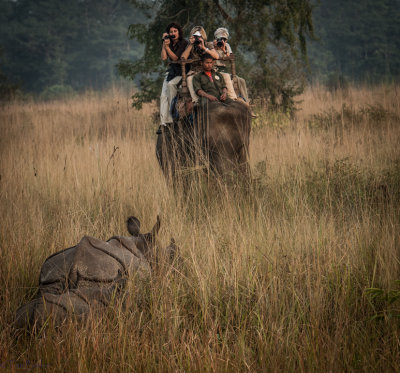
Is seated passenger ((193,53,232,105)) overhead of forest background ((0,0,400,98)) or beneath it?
beneath

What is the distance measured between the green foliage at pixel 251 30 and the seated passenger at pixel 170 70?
144 inches

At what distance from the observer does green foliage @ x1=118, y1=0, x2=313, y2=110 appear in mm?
10557

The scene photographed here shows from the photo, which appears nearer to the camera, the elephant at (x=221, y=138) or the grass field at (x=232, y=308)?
the grass field at (x=232, y=308)

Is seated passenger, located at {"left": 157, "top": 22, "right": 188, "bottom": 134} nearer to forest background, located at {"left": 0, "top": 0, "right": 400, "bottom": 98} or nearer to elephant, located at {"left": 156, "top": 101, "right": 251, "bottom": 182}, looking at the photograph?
elephant, located at {"left": 156, "top": 101, "right": 251, "bottom": 182}

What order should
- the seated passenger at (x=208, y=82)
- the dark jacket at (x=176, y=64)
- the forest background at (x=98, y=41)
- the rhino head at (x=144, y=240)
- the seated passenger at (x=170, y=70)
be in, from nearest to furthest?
the rhino head at (x=144, y=240) → the seated passenger at (x=208, y=82) → the seated passenger at (x=170, y=70) → the dark jacket at (x=176, y=64) → the forest background at (x=98, y=41)

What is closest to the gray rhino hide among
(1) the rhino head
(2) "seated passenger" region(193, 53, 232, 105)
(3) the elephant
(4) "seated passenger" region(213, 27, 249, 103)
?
(1) the rhino head

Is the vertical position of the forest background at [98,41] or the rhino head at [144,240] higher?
the forest background at [98,41]

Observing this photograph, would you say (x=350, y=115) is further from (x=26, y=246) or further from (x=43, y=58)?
(x=43, y=58)

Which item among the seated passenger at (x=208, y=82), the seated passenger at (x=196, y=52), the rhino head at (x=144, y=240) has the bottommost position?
the rhino head at (x=144, y=240)

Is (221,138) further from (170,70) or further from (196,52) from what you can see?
(170,70)

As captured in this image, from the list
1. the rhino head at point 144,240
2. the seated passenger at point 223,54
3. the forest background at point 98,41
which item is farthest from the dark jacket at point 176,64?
the forest background at point 98,41

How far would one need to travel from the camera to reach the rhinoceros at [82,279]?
107 inches

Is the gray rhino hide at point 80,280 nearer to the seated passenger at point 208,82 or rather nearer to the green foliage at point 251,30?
the seated passenger at point 208,82

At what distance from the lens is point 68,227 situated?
14.4 feet
